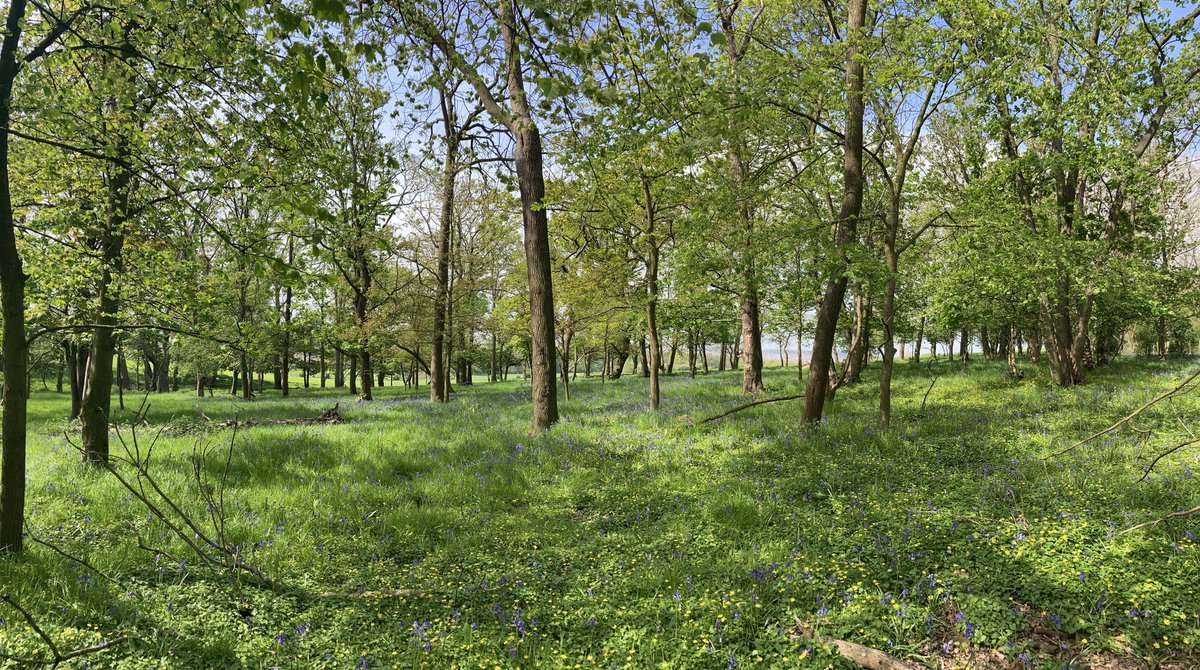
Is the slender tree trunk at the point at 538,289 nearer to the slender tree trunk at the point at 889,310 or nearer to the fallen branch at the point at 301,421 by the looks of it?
the slender tree trunk at the point at 889,310

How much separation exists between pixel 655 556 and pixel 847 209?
21.6 feet

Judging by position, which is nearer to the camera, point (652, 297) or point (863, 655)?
point (863, 655)

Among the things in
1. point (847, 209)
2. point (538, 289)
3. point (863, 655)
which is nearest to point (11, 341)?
point (863, 655)

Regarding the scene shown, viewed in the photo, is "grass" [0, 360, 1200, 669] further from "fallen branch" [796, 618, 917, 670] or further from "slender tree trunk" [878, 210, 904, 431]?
"slender tree trunk" [878, 210, 904, 431]

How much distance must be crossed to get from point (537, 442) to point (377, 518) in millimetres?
3406

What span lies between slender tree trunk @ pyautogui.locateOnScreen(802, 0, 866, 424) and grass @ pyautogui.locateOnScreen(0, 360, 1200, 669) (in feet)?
2.69

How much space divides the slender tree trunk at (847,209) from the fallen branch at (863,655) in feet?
18.6

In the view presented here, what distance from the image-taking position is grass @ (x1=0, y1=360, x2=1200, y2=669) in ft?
11.7

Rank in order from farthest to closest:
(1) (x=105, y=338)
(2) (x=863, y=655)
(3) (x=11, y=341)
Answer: (1) (x=105, y=338) < (3) (x=11, y=341) < (2) (x=863, y=655)

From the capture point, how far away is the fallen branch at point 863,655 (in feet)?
10.8

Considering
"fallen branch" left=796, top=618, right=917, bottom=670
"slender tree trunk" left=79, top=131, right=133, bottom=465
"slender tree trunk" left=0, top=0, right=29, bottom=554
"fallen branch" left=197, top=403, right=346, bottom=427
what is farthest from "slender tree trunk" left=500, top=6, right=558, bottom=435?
"fallen branch" left=796, top=618, right=917, bottom=670

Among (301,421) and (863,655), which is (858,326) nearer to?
(863,655)

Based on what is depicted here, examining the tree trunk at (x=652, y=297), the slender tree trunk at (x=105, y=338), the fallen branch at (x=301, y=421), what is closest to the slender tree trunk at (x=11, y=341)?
the slender tree trunk at (x=105, y=338)

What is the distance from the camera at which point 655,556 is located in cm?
491
